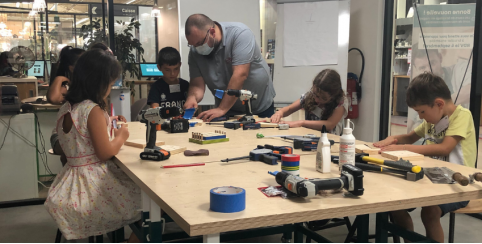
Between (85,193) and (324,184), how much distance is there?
111cm

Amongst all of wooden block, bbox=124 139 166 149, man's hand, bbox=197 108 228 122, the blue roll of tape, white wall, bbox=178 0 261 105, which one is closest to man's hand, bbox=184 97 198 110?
man's hand, bbox=197 108 228 122

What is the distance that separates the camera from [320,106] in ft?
9.71

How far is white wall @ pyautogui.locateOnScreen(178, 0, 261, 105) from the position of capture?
185 inches

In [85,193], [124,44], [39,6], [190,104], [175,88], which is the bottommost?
[85,193]

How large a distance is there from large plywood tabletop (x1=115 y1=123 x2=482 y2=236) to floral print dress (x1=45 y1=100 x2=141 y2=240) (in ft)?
0.50

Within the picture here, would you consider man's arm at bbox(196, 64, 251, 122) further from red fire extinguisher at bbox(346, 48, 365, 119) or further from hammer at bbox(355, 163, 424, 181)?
red fire extinguisher at bbox(346, 48, 365, 119)

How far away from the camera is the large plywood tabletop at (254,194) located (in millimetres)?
997

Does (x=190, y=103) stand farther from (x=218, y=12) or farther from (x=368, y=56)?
(x=368, y=56)

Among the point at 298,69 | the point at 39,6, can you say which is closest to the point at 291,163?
the point at 298,69

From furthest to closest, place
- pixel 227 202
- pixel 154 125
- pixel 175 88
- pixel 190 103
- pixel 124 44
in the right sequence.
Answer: pixel 124 44
pixel 175 88
pixel 190 103
pixel 154 125
pixel 227 202

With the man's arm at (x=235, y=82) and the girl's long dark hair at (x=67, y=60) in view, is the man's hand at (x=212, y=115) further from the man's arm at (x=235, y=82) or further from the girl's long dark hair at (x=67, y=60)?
the girl's long dark hair at (x=67, y=60)

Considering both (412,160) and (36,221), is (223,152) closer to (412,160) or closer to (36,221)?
(412,160)

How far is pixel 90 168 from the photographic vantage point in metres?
1.82

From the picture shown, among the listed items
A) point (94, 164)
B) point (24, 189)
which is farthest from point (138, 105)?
point (94, 164)
